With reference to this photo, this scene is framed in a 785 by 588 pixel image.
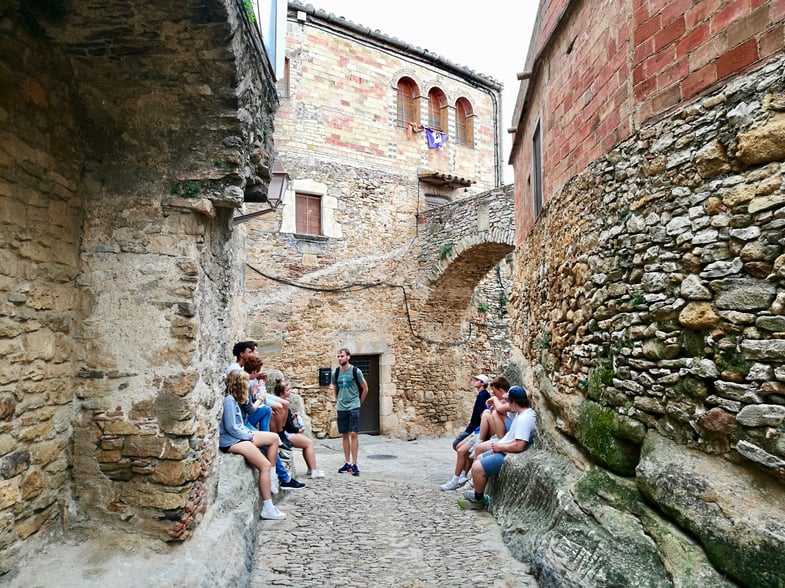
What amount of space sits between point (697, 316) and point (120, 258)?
10.2ft

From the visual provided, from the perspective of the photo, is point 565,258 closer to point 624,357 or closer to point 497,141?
point 624,357

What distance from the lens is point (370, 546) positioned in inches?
167

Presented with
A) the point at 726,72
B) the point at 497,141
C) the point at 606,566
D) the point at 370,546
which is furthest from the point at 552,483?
the point at 497,141

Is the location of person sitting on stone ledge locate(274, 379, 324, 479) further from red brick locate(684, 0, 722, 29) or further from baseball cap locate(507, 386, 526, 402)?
red brick locate(684, 0, 722, 29)

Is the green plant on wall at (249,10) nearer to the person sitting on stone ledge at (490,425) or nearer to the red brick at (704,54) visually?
the red brick at (704,54)

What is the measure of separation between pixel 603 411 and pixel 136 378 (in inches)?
113

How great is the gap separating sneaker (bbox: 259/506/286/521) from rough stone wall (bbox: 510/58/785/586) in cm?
241

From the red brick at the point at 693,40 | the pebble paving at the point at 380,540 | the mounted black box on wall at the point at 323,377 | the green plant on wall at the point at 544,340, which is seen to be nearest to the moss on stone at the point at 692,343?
the red brick at the point at 693,40

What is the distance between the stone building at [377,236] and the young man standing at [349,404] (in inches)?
144

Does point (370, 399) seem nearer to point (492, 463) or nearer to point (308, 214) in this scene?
point (308, 214)

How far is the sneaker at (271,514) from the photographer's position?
456 cm

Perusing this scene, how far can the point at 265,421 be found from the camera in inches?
217

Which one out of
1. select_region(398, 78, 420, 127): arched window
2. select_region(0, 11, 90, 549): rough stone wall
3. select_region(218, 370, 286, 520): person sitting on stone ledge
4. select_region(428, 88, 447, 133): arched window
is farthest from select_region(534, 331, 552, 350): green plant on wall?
select_region(428, 88, 447, 133): arched window

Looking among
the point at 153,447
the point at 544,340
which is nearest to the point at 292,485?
the point at 153,447
